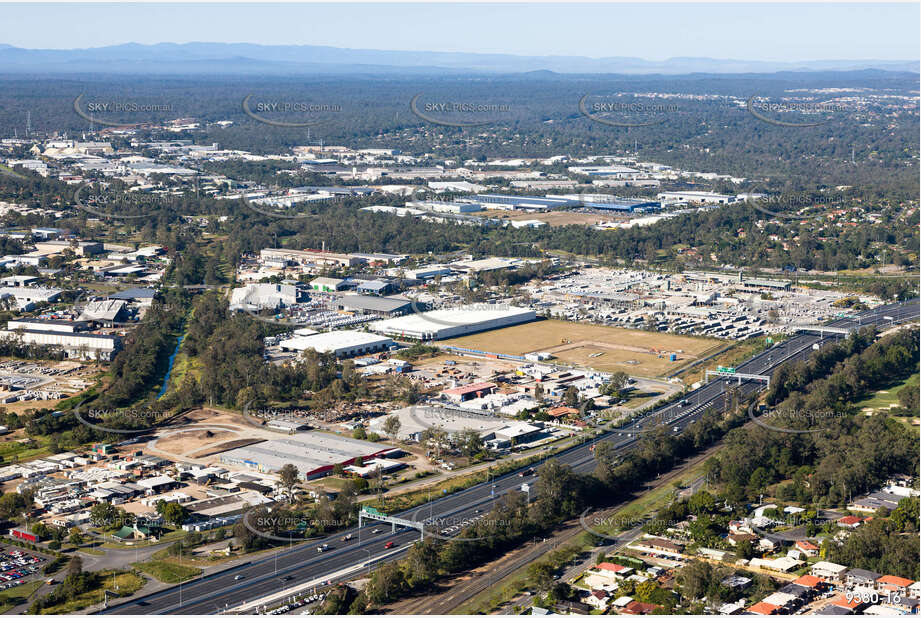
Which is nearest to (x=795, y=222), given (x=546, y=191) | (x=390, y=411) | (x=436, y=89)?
(x=546, y=191)

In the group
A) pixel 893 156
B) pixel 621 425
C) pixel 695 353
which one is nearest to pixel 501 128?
pixel 893 156

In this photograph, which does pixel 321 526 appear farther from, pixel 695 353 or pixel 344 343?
pixel 695 353

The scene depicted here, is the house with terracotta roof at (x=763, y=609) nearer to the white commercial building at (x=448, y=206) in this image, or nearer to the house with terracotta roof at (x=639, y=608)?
the house with terracotta roof at (x=639, y=608)

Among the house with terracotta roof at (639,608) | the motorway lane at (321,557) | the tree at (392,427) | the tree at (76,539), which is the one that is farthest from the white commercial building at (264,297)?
the house with terracotta roof at (639,608)

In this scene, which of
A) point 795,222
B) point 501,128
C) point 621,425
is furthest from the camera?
point 501,128

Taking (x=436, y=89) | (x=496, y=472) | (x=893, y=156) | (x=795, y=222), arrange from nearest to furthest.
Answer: (x=496, y=472) < (x=795, y=222) < (x=893, y=156) < (x=436, y=89)

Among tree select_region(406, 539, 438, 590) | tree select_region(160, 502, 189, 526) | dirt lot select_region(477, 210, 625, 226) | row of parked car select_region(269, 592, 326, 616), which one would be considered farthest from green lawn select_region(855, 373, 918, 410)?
dirt lot select_region(477, 210, 625, 226)

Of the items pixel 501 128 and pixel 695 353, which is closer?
pixel 695 353
